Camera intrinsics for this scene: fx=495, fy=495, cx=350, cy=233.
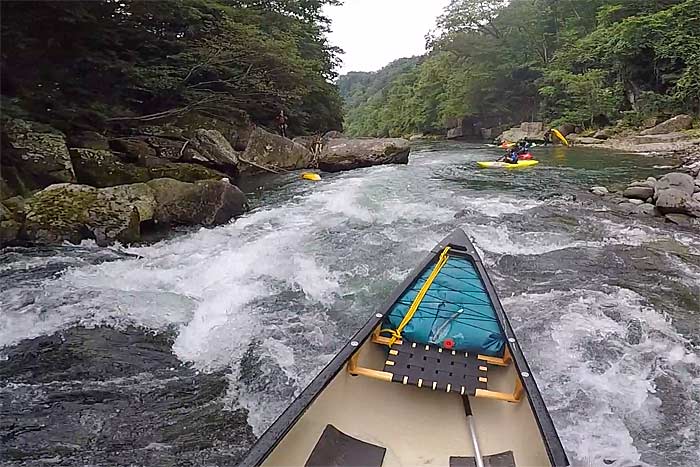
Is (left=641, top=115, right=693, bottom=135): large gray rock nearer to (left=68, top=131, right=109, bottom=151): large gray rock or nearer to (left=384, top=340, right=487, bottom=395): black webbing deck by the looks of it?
(left=68, top=131, right=109, bottom=151): large gray rock

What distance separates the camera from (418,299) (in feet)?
10.9

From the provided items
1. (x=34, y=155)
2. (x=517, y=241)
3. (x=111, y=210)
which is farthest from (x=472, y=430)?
(x=34, y=155)

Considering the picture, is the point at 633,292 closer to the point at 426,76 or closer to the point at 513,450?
the point at 513,450

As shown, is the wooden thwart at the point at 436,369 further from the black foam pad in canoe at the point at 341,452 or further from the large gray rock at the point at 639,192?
the large gray rock at the point at 639,192

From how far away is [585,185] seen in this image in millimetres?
10445

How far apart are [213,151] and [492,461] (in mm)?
9582

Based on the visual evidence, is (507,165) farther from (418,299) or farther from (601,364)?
(418,299)

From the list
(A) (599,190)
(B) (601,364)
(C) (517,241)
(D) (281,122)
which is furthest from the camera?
(D) (281,122)

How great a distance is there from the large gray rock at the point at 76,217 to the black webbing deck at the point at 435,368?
14.6 ft

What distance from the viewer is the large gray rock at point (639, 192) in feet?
28.2

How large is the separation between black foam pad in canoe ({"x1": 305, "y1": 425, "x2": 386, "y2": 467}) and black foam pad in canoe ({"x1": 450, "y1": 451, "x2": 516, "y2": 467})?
1.13 ft

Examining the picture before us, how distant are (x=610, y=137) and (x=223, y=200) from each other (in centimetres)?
1821

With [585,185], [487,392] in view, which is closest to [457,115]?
[585,185]

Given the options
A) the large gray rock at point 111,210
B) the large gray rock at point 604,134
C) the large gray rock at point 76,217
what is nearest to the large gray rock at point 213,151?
the large gray rock at point 111,210
